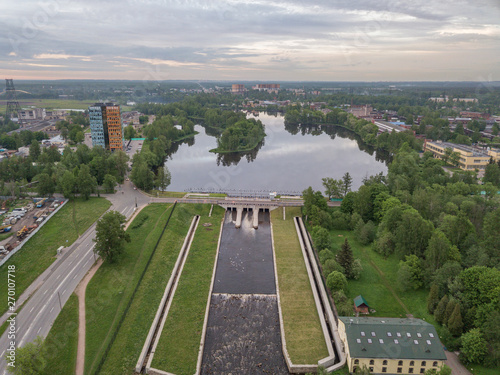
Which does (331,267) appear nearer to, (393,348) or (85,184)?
(393,348)

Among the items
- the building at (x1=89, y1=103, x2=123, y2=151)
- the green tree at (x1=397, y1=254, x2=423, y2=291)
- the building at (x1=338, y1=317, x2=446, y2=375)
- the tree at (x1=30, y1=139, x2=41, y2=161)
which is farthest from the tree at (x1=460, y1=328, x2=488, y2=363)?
the tree at (x1=30, y1=139, x2=41, y2=161)

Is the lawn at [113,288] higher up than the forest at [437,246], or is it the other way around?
the forest at [437,246]

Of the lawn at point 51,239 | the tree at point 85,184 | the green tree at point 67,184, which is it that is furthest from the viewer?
the tree at point 85,184

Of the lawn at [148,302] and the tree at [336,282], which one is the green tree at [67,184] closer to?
the lawn at [148,302]

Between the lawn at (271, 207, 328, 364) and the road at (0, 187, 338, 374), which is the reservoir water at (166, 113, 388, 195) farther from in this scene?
the road at (0, 187, 338, 374)

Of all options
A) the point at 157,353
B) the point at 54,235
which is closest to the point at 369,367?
the point at 157,353

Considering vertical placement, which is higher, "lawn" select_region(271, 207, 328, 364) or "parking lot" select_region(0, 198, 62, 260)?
"parking lot" select_region(0, 198, 62, 260)

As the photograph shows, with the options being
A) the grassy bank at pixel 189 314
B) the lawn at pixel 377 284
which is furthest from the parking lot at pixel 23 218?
the lawn at pixel 377 284
